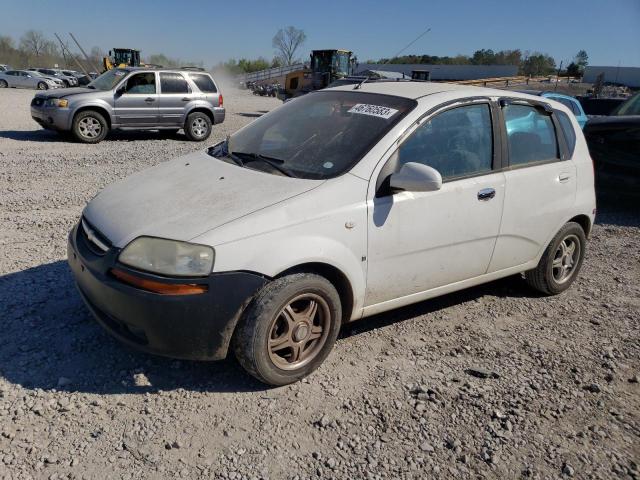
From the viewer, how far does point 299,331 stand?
3074 mm

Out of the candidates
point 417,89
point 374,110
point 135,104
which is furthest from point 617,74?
point 374,110

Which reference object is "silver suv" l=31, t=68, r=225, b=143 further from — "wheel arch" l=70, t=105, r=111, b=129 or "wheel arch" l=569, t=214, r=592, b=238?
"wheel arch" l=569, t=214, r=592, b=238

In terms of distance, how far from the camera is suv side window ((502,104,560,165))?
3.98 metres

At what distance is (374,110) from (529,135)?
1.39m

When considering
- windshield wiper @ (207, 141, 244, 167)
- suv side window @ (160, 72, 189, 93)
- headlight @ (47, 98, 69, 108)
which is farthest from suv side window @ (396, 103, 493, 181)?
suv side window @ (160, 72, 189, 93)

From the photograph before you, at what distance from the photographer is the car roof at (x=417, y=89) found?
→ 3.74m

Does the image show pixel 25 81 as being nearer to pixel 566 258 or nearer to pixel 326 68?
pixel 326 68

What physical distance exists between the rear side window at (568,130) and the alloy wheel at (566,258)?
0.76 m

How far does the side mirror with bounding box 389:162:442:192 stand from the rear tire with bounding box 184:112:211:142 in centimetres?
1091

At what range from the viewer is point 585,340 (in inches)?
154

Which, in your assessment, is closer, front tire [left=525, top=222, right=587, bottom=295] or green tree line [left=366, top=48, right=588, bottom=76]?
front tire [left=525, top=222, right=587, bottom=295]

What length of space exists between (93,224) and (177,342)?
95 centimetres

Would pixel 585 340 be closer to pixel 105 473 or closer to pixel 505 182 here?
pixel 505 182

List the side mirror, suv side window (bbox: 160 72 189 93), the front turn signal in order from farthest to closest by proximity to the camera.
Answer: suv side window (bbox: 160 72 189 93) → the side mirror → the front turn signal
